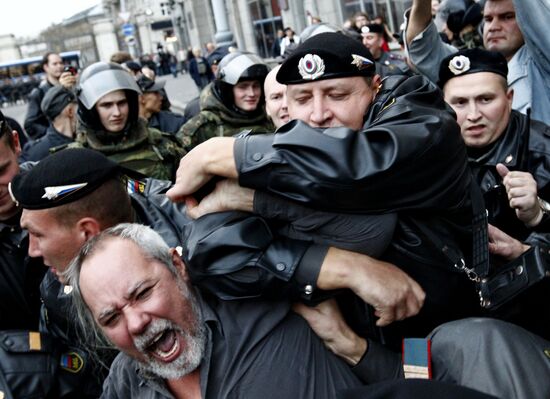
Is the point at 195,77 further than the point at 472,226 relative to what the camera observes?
Yes

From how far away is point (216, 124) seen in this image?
17.9 feet

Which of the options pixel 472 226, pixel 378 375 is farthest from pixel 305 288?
pixel 472 226

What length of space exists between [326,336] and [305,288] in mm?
240

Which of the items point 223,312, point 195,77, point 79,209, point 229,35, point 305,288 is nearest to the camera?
point 305,288

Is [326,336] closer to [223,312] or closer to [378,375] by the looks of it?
[378,375]

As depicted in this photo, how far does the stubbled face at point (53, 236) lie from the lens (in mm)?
2584

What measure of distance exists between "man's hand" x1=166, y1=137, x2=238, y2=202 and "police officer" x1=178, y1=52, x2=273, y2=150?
3.50 m

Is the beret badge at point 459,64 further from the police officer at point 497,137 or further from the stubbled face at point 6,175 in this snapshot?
the stubbled face at point 6,175

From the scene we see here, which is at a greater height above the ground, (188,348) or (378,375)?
(188,348)

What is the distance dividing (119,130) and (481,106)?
2.87 m

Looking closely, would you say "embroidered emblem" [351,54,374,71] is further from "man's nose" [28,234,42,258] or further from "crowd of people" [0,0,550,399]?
"man's nose" [28,234,42,258]

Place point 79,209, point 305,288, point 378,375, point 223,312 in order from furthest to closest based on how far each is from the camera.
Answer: point 79,209 < point 223,312 < point 378,375 < point 305,288

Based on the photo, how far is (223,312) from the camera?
2104 millimetres

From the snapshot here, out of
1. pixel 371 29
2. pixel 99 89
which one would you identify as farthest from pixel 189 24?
pixel 99 89
